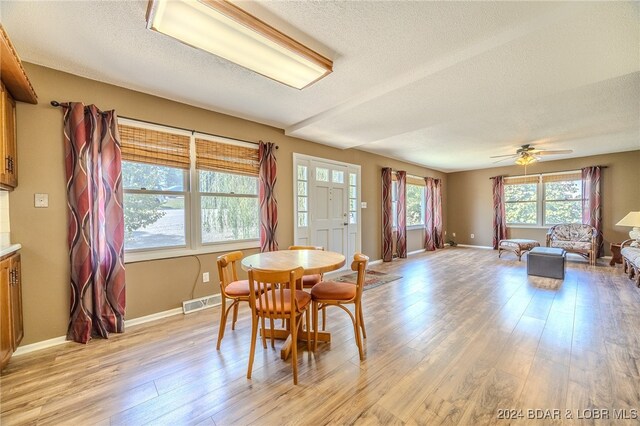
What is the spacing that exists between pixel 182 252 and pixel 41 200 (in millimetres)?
1310

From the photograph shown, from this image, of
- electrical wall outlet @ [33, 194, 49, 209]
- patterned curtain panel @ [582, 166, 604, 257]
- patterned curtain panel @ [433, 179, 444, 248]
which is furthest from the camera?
patterned curtain panel @ [433, 179, 444, 248]

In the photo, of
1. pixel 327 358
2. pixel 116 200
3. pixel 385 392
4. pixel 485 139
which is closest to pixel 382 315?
pixel 327 358

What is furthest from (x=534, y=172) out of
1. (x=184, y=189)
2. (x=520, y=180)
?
(x=184, y=189)

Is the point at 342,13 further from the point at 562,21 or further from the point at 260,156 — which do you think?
the point at 260,156

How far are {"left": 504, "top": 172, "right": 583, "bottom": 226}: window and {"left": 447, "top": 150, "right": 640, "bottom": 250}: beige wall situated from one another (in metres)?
0.21

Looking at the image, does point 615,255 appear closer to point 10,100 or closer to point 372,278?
point 372,278

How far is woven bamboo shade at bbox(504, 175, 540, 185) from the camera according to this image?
695 centimetres

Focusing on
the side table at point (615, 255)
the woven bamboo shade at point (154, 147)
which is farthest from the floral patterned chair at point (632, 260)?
the woven bamboo shade at point (154, 147)

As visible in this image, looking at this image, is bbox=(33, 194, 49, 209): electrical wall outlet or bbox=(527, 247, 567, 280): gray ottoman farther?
bbox=(527, 247, 567, 280): gray ottoman

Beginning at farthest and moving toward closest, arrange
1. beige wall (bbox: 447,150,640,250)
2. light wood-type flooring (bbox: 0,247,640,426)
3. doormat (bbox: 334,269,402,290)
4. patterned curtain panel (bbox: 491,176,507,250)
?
patterned curtain panel (bbox: 491,176,507,250) → beige wall (bbox: 447,150,640,250) → doormat (bbox: 334,269,402,290) → light wood-type flooring (bbox: 0,247,640,426)

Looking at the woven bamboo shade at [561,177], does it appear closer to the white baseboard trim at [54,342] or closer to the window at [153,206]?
the window at [153,206]

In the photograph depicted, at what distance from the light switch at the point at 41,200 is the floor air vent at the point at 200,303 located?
5.33ft

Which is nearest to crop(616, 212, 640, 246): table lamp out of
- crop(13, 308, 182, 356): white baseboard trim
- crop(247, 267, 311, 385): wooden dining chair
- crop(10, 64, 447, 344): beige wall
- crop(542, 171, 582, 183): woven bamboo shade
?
crop(542, 171, 582, 183): woven bamboo shade

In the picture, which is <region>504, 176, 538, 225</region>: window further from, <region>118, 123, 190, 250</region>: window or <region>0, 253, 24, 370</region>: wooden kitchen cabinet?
<region>0, 253, 24, 370</region>: wooden kitchen cabinet
